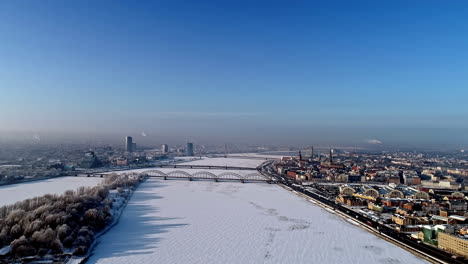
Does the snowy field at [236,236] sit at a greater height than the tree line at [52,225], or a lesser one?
lesser

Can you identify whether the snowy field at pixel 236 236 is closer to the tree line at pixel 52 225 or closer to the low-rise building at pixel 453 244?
the tree line at pixel 52 225

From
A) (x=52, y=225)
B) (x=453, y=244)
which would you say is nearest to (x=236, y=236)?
(x=52, y=225)

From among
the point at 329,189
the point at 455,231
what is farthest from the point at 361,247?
the point at 329,189

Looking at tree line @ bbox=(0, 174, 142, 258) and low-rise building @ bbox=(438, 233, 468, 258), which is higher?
tree line @ bbox=(0, 174, 142, 258)

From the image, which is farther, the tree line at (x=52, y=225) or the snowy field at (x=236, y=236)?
the tree line at (x=52, y=225)

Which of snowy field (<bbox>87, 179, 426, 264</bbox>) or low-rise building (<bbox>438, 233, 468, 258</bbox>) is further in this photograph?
low-rise building (<bbox>438, 233, 468, 258</bbox>)

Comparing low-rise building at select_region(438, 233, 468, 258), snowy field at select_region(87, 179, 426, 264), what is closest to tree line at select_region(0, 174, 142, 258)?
snowy field at select_region(87, 179, 426, 264)

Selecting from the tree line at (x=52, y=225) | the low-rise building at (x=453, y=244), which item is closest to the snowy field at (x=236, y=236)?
the tree line at (x=52, y=225)

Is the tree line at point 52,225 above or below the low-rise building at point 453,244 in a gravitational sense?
above

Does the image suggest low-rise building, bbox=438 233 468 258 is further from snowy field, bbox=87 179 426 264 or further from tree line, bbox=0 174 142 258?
tree line, bbox=0 174 142 258
